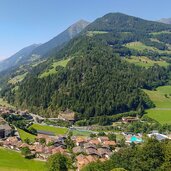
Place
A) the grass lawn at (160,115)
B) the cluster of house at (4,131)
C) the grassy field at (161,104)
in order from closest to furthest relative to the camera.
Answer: the cluster of house at (4,131) < the grass lawn at (160,115) < the grassy field at (161,104)

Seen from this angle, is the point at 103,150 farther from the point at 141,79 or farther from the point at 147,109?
the point at 141,79

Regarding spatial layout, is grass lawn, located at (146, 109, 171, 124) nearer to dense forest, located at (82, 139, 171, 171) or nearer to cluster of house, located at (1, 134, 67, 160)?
cluster of house, located at (1, 134, 67, 160)

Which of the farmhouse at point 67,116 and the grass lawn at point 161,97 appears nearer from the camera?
the farmhouse at point 67,116

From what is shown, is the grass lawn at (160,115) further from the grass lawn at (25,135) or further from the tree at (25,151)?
the tree at (25,151)

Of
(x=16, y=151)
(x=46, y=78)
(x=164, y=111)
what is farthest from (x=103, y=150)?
(x=46, y=78)

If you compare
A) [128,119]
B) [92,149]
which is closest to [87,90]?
[128,119]

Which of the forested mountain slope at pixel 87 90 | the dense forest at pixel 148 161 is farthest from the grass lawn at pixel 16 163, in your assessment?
the forested mountain slope at pixel 87 90

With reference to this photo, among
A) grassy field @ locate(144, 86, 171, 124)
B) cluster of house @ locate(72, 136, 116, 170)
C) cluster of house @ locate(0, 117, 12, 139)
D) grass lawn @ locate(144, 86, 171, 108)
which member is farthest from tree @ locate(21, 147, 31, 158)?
grass lawn @ locate(144, 86, 171, 108)
